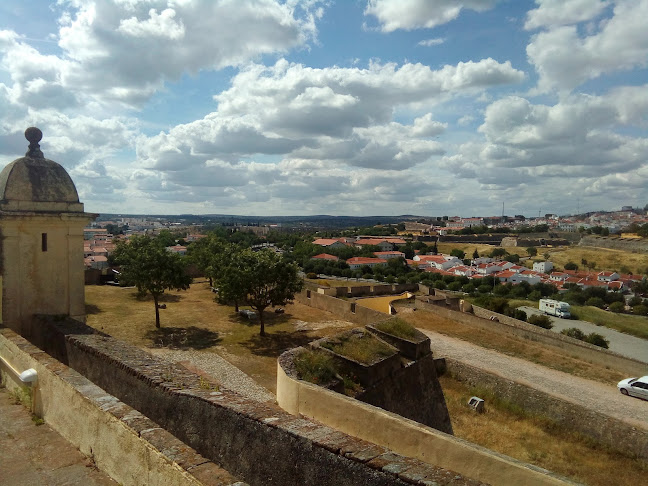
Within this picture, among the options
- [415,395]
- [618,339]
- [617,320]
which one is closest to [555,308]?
[617,320]

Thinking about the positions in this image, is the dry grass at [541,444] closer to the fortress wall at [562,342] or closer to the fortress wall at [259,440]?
the fortress wall at [562,342]

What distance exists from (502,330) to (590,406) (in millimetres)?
7038

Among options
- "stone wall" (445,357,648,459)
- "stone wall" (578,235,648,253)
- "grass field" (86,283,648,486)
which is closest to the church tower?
"grass field" (86,283,648,486)

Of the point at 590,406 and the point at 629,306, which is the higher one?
the point at 590,406

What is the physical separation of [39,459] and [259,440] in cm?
204

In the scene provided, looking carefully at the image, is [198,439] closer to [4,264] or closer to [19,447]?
[19,447]

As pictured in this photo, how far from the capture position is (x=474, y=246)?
10600 centimetres

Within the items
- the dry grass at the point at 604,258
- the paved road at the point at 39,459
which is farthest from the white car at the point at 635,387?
the dry grass at the point at 604,258

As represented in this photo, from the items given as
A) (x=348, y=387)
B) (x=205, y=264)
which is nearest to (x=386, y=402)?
(x=348, y=387)

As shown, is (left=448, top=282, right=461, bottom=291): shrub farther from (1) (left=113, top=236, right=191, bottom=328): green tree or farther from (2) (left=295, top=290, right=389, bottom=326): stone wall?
(1) (left=113, top=236, right=191, bottom=328): green tree

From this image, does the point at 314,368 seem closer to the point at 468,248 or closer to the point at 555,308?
the point at 555,308

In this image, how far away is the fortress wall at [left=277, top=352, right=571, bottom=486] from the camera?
6.88 metres

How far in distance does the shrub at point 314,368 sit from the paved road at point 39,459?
6.11m

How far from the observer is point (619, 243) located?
84625mm
